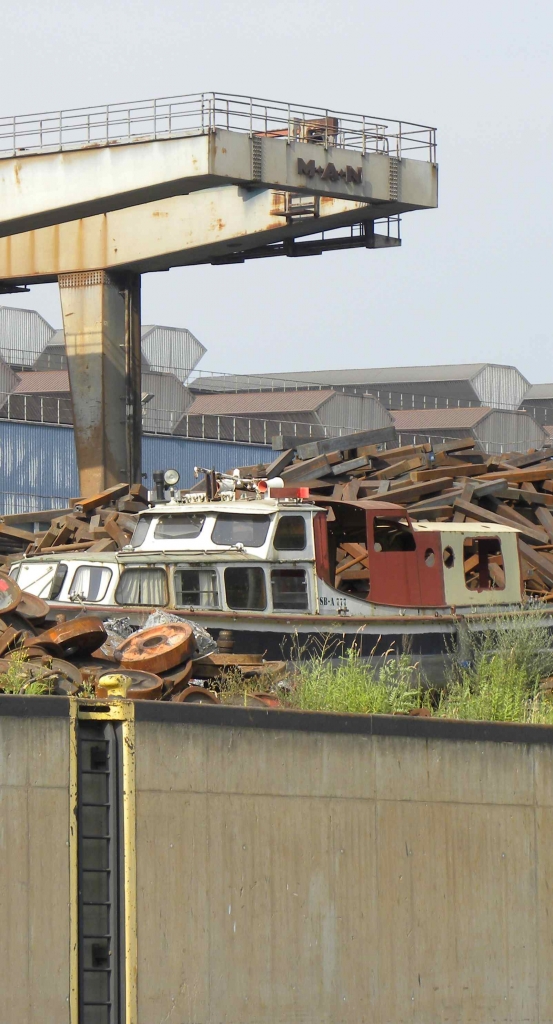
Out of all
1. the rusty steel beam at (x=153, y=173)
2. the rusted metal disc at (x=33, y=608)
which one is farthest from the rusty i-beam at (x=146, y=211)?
the rusted metal disc at (x=33, y=608)

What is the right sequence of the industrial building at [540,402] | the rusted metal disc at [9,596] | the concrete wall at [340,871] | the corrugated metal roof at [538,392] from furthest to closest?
1. the corrugated metal roof at [538,392]
2. the industrial building at [540,402]
3. the rusted metal disc at [9,596]
4. the concrete wall at [340,871]

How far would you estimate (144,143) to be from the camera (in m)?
27.2

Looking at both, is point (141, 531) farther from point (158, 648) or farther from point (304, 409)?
point (304, 409)

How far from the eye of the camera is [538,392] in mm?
86125

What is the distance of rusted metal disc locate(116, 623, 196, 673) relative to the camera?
13977 millimetres

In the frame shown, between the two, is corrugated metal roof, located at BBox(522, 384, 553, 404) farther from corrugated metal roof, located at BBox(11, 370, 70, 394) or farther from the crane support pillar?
the crane support pillar

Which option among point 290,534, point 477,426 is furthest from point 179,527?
point 477,426

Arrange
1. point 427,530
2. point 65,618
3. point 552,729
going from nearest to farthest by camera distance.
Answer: point 552,729, point 65,618, point 427,530

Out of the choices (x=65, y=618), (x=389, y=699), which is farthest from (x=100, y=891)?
(x=65, y=618)

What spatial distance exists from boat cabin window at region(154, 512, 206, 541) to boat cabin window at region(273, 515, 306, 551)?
1000mm

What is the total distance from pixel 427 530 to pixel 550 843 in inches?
Result: 259

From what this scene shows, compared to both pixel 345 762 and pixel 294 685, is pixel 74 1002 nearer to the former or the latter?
pixel 345 762

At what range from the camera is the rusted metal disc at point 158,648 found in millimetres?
13977

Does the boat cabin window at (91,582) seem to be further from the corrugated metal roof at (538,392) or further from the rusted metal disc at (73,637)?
the corrugated metal roof at (538,392)
